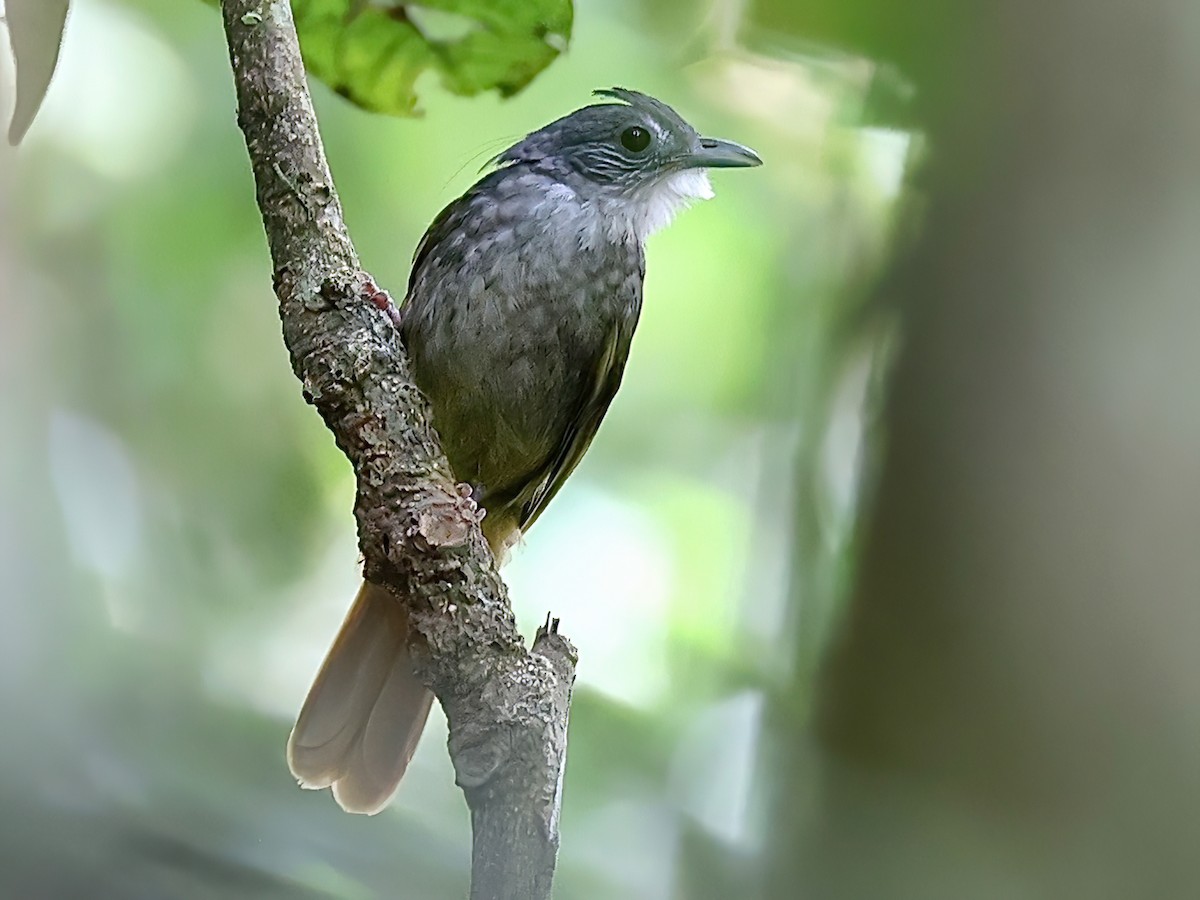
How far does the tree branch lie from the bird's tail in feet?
0.78

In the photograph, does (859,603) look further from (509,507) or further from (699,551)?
(509,507)

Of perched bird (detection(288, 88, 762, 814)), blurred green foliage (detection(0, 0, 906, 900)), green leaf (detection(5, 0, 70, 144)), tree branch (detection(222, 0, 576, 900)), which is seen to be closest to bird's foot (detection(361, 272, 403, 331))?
tree branch (detection(222, 0, 576, 900))

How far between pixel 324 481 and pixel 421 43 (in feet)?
1.56

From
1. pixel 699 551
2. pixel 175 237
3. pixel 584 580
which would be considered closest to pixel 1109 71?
pixel 699 551

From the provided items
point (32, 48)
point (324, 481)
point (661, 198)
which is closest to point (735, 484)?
point (661, 198)

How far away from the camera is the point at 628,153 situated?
3.88 ft

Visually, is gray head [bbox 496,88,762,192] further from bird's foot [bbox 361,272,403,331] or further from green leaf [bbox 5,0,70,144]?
green leaf [bbox 5,0,70,144]

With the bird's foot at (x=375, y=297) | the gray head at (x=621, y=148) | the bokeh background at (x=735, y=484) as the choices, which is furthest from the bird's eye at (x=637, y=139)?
the bird's foot at (x=375, y=297)

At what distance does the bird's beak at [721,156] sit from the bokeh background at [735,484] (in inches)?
5.2

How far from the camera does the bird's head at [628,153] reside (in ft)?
3.86

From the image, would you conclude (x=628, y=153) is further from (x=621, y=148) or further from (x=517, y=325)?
(x=517, y=325)

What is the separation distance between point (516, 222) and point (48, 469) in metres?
0.55

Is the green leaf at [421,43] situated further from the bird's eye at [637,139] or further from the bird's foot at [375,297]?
the bird's foot at [375,297]

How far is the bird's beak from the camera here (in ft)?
3.83
